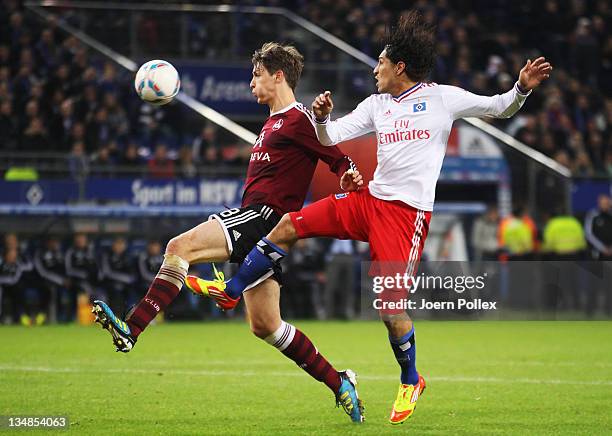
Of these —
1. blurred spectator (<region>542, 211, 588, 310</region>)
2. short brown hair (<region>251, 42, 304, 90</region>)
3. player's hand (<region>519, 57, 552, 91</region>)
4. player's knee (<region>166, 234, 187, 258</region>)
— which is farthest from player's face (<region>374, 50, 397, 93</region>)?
blurred spectator (<region>542, 211, 588, 310</region>)

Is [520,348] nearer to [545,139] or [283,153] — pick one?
[283,153]

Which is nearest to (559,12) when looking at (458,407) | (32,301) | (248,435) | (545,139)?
(545,139)

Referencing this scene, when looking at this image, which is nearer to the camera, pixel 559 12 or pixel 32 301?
pixel 32 301

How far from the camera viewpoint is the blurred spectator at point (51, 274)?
693 inches

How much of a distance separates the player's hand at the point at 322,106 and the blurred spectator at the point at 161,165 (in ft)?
36.1

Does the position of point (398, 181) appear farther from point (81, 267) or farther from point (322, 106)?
point (81, 267)

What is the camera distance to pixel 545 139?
867 inches

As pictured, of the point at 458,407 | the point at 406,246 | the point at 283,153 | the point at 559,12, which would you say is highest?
the point at 559,12

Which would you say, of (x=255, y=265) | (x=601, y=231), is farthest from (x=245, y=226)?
(x=601, y=231)

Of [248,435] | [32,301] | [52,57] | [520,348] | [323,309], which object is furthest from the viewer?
[52,57]

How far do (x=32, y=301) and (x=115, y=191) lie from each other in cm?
210

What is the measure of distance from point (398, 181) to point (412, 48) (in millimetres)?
878

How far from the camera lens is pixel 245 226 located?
7.53m

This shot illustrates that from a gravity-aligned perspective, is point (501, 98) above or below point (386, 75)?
below
